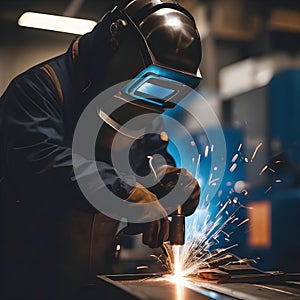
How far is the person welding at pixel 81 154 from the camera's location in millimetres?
1017

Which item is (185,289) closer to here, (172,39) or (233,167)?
(172,39)

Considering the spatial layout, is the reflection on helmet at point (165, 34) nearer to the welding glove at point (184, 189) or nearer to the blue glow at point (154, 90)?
the blue glow at point (154, 90)

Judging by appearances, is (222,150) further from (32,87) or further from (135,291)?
(135,291)

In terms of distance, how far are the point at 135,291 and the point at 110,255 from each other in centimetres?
31

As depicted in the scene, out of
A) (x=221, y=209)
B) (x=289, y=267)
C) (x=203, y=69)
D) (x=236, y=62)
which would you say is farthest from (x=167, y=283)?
(x=236, y=62)

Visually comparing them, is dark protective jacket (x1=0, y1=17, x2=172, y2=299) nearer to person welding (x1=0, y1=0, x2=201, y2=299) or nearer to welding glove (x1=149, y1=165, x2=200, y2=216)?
person welding (x1=0, y1=0, x2=201, y2=299)

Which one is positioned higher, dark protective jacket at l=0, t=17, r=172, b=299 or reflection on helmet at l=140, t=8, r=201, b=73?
reflection on helmet at l=140, t=8, r=201, b=73

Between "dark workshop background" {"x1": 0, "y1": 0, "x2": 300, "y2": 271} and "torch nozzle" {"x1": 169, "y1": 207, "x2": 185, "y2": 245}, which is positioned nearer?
"torch nozzle" {"x1": 169, "y1": 207, "x2": 185, "y2": 245}

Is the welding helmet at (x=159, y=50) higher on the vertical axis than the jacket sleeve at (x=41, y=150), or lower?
higher

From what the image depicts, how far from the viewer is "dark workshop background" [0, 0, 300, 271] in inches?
89.3

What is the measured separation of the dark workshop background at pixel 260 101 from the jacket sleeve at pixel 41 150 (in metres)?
0.87

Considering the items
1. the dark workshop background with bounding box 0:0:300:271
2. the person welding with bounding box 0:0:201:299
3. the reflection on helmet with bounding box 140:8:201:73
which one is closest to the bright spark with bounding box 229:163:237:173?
the dark workshop background with bounding box 0:0:300:271

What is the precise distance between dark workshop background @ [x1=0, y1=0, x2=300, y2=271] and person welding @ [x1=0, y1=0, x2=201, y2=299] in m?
0.76

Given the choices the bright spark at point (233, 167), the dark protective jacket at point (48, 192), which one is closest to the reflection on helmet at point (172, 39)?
the dark protective jacket at point (48, 192)
